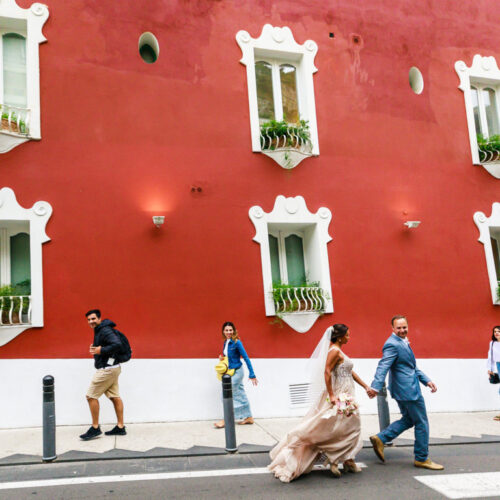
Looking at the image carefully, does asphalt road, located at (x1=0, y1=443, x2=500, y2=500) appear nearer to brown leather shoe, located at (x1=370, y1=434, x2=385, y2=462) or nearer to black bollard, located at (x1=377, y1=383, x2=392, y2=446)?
brown leather shoe, located at (x1=370, y1=434, x2=385, y2=462)

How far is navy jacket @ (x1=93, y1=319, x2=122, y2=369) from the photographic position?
7402mm

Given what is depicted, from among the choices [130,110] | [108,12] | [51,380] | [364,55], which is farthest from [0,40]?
[364,55]

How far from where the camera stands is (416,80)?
11812mm

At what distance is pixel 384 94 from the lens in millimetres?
11297

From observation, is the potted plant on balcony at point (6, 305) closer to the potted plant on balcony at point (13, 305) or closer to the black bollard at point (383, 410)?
the potted plant on balcony at point (13, 305)

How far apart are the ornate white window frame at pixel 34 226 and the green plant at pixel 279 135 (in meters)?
4.18

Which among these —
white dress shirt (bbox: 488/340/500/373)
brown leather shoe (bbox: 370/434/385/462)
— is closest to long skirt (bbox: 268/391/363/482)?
brown leather shoe (bbox: 370/434/385/462)

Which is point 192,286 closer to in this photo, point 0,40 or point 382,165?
point 382,165

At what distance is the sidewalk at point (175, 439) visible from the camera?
6.66 meters

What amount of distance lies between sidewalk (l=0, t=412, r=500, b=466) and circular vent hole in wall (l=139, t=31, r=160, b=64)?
665cm

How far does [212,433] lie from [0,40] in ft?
25.3

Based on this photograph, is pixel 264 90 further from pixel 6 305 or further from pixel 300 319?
pixel 6 305

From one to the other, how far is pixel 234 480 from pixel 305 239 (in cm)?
574

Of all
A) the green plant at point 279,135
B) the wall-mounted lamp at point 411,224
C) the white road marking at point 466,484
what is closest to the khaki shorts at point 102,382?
the white road marking at point 466,484
